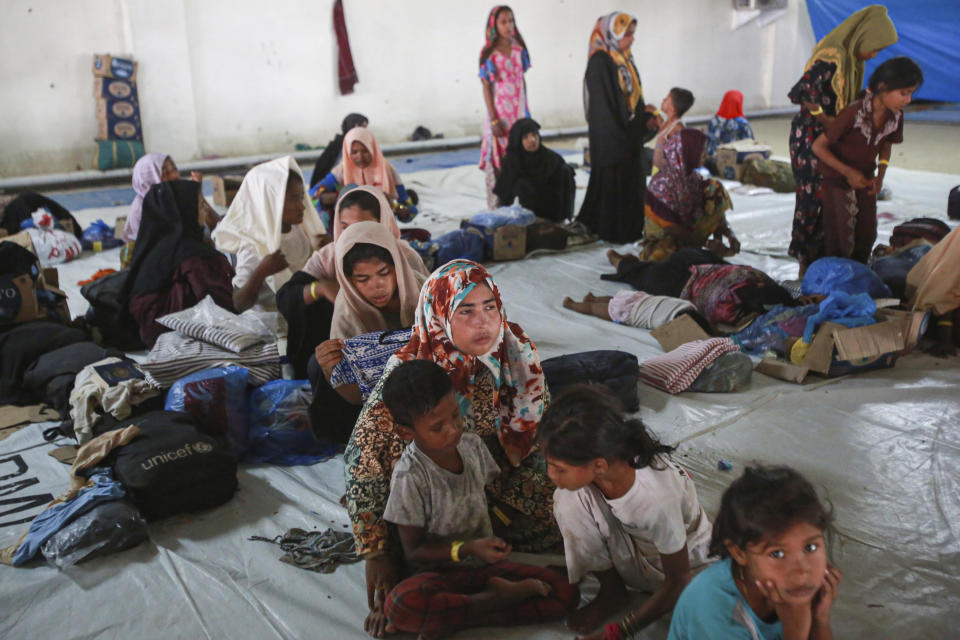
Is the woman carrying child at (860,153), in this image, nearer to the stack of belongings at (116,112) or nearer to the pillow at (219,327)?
the pillow at (219,327)

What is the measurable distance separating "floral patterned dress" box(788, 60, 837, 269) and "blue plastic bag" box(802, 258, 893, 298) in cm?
47

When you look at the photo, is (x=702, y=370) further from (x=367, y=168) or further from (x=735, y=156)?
(x=735, y=156)

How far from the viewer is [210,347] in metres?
2.95

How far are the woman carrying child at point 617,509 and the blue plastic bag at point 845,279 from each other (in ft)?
7.01

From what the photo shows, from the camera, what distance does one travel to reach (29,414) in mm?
2939

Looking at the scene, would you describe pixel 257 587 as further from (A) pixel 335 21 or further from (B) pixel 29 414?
(A) pixel 335 21

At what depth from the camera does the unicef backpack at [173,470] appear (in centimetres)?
224

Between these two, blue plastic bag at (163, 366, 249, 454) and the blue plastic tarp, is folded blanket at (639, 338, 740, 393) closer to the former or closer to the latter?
blue plastic bag at (163, 366, 249, 454)

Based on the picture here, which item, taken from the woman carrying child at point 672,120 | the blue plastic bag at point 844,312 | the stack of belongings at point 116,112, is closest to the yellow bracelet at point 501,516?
the blue plastic bag at point 844,312

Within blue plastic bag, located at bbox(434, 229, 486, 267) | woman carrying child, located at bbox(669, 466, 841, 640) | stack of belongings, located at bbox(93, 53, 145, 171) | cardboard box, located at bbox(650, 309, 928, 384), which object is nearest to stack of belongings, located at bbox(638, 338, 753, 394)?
cardboard box, located at bbox(650, 309, 928, 384)

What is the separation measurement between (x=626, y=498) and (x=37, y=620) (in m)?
1.42

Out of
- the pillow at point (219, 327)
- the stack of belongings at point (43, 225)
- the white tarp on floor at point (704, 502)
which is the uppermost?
the stack of belongings at point (43, 225)

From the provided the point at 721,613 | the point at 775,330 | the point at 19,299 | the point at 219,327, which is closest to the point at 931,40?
the point at 775,330

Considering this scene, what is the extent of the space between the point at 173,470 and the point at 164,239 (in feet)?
5.65
